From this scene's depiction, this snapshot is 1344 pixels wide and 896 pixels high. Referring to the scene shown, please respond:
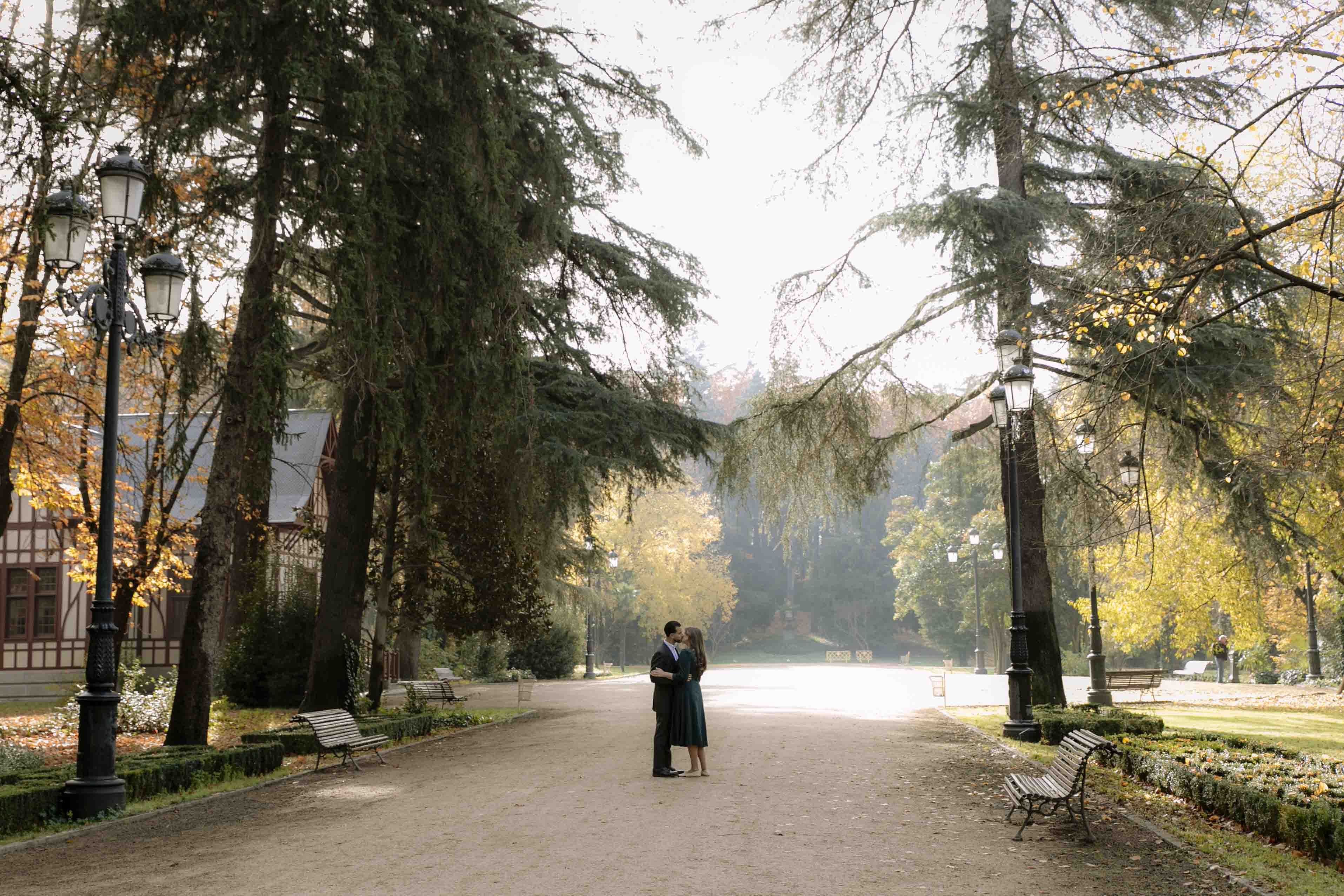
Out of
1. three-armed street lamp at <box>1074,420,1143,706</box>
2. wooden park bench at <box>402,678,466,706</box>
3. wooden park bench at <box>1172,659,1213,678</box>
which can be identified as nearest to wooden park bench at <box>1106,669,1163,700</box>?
three-armed street lamp at <box>1074,420,1143,706</box>

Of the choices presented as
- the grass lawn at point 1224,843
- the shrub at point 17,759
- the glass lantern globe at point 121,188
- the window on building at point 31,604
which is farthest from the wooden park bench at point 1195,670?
the glass lantern globe at point 121,188

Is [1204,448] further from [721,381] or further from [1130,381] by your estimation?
[721,381]

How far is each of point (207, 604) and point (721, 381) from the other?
72.9 m

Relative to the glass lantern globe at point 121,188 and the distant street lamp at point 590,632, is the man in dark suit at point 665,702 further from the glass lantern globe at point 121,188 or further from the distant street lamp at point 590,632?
the distant street lamp at point 590,632

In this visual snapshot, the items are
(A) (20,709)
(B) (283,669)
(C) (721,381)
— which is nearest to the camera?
(B) (283,669)

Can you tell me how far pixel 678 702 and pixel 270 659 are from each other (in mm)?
13028

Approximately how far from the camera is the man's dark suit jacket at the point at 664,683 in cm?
1245

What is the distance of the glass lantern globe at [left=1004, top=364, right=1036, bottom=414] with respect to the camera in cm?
1509

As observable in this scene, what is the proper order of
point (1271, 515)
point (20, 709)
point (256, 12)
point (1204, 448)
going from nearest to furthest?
point (256, 12)
point (1204, 448)
point (1271, 515)
point (20, 709)

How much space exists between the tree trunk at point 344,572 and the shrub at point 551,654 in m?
19.0

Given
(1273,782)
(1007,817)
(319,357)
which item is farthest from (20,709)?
(1273,782)

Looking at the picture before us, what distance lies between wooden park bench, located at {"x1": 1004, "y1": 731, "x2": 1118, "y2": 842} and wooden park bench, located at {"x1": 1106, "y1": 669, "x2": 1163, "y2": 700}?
15879mm

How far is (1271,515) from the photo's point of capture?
1839cm

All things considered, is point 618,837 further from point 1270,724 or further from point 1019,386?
point 1270,724
